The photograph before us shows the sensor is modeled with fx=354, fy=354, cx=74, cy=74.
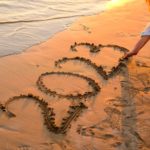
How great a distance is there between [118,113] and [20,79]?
4.65 ft

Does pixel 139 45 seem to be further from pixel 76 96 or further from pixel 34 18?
pixel 34 18

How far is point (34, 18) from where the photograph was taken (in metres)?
7.03

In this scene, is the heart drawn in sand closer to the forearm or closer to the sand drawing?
the sand drawing

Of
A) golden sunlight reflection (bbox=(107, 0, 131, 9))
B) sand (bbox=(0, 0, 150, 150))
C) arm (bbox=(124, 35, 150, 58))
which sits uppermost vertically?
golden sunlight reflection (bbox=(107, 0, 131, 9))

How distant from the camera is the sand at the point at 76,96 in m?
3.63

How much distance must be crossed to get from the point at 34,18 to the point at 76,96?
312cm

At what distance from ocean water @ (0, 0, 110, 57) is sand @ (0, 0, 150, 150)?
0.91 feet

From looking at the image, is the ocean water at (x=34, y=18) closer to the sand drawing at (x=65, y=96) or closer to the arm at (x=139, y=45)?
the sand drawing at (x=65, y=96)

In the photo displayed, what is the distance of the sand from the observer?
363 cm

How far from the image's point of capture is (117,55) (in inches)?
218

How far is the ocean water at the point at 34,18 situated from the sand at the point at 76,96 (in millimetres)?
276

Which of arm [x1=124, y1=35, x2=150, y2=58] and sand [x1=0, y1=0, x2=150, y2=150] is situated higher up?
arm [x1=124, y1=35, x2=150, y2=58]

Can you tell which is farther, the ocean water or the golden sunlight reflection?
the golden sunlight reflection

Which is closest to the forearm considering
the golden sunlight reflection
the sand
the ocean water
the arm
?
the arm
